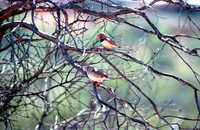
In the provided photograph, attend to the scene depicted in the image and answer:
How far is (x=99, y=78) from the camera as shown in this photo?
11.1ft

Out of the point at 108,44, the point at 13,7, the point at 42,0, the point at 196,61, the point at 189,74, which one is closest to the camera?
the point at 42,0

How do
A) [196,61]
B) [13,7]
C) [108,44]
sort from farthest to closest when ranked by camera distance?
[196,61] < [108,44] < [13,7]

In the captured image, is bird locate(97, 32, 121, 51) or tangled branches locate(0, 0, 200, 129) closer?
tangled branches locate(0, 0, 200, 129)

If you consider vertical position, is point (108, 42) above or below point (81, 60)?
above

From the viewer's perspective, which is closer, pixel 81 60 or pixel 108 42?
pixel 108 42

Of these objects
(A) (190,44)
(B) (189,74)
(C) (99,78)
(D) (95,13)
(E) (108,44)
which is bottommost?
(B) (189,74)

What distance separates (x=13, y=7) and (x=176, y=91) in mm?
15072

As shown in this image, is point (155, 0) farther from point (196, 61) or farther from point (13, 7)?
point (196, 61)

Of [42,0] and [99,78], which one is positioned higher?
[42,0]

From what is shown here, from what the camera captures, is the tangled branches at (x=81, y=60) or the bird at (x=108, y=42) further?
the bird at (x=108, y=42)

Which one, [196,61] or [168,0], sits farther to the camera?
[196,61]

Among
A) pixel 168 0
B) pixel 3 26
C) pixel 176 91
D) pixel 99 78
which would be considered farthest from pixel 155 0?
pixel 176 91

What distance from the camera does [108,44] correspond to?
4000 millimetres

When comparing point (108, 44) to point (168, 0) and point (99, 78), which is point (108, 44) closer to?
point (99, 78)
